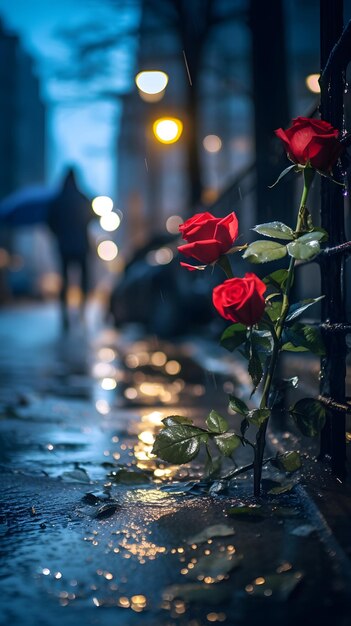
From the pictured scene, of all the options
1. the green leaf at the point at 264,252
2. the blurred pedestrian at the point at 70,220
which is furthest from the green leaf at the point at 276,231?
the blurred pedestrian at the point at 70,220

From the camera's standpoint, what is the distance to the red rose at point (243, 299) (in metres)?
2.20

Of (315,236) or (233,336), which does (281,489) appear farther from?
(315,236)

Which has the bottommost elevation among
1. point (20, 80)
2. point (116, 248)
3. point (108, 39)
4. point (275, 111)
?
point (116, 248)

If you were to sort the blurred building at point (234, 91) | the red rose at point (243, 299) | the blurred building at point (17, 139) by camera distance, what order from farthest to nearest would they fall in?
the blurred building at point (17, 139) → the blurred building at point (234, 91) → the red rose at point (243, 299)

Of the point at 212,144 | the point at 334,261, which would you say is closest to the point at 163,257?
the point at 334,261

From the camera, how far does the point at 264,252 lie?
91.7 inches

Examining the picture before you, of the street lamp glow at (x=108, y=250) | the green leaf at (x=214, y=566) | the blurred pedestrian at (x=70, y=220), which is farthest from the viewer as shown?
the street lamp glow at (x=108, y=250)

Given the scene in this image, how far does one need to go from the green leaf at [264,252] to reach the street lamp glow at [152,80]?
1341 cm

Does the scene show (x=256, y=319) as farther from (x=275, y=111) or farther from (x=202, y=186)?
(x=202, y=186)

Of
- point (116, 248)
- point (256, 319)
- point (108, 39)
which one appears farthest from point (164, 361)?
point (116, 248)

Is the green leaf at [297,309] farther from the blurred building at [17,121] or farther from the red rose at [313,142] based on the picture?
the blurred building at [17,121]

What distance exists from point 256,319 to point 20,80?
62.6 m

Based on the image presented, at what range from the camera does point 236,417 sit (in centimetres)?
471

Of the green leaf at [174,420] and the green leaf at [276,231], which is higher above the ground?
the green leaf at [276,231]
